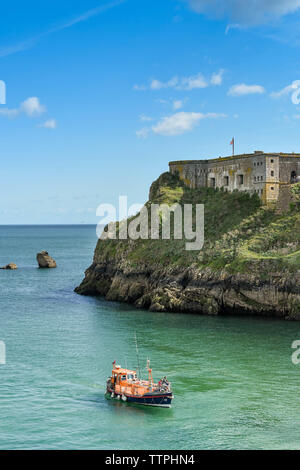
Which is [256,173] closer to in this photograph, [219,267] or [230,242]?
[230,242]

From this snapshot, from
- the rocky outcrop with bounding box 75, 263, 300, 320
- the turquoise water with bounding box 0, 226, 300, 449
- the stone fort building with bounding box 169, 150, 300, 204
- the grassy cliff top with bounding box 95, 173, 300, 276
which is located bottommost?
the turquoise water with bounding box 0, 226, 300, 449

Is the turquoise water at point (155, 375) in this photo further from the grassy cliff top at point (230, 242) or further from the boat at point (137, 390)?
the grassy cliff top at point (230, 242)

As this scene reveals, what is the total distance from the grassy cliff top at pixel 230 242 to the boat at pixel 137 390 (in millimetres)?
35835

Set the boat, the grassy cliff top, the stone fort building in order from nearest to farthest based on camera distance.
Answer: the boat < the grassy cliff top < the stone fort building

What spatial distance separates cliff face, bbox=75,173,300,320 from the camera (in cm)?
7400

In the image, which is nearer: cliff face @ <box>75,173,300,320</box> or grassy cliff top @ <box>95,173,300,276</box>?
cliff face @ <box>75,173,300,320</box>

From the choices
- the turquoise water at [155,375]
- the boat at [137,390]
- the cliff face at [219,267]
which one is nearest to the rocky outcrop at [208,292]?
the cliff face at [219,267]

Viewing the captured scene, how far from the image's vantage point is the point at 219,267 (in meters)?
78.8

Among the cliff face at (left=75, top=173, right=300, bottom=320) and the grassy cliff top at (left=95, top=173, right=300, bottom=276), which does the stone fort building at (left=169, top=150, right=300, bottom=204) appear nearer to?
the grassy cliff top at (left=95, top=173, right=300, bottom=276)

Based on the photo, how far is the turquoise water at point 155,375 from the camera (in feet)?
119

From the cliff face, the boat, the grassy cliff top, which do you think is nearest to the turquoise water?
the boat

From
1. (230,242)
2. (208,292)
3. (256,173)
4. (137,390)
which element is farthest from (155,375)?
(256,173)

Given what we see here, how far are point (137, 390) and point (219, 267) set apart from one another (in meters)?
38.5
